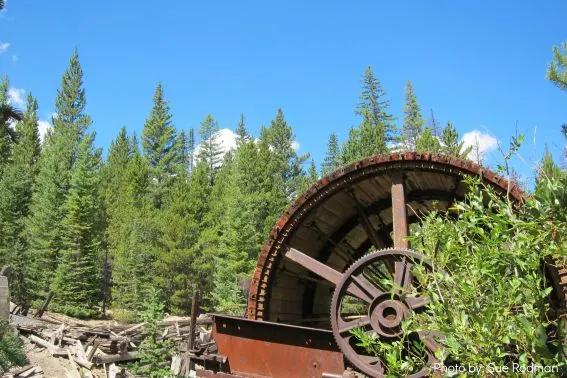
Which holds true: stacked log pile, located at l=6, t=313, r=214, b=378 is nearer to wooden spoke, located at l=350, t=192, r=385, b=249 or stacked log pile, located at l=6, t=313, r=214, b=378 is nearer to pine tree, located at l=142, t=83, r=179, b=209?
wooden spoke, located at l=350, t=192, r=385, b=249

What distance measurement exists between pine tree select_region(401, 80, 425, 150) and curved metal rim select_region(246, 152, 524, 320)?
4178 centimetres

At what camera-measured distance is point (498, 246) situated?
299cm

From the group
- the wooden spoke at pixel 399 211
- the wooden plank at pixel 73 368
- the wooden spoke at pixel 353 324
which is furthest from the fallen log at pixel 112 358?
the wooden spoke at pixel 399 211

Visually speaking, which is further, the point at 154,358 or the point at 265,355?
the point at 154,358

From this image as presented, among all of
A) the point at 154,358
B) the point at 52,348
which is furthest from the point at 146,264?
the point at 154,358

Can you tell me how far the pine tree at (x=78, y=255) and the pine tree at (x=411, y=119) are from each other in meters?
28.7

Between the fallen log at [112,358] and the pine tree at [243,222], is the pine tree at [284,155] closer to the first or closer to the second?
the pine tree at [243,222]

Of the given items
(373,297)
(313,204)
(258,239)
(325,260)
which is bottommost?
(373,297)

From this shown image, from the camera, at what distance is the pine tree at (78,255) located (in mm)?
33156

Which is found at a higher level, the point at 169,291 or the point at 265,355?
the point at 169,291

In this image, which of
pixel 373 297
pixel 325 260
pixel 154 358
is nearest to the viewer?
pixel 373 297

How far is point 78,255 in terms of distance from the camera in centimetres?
3469

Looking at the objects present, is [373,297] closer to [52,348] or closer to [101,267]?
[52,348]

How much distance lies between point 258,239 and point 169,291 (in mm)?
6935
